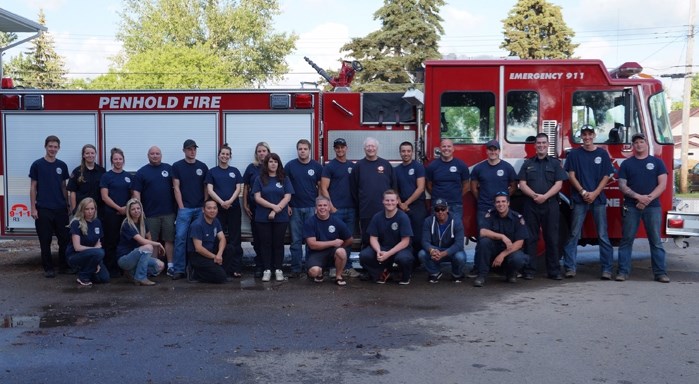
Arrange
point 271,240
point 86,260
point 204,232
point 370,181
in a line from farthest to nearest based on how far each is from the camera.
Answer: point 370,181 → point 271,240 → point 204,232 → point 86,260

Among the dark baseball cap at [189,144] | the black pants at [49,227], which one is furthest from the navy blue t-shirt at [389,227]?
the black pants at [49,227]

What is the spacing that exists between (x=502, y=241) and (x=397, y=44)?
3133cm

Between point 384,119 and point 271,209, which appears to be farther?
point 384,119

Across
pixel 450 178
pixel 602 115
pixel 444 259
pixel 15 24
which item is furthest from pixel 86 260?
pixel 15 24

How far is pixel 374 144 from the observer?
9906 millimetres

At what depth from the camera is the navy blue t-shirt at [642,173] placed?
9445 mm

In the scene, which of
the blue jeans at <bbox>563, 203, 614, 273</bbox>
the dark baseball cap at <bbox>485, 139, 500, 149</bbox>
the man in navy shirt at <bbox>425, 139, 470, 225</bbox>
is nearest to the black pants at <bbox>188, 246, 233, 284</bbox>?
the man in navy shirt at <bbox>425, 139, 470, 225</bbox>

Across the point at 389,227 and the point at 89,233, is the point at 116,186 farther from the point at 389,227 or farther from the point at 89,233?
the point at 389,227

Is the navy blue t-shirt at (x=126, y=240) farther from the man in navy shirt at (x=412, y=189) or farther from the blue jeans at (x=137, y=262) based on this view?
the man in navy shirt at (x=412, y=189)

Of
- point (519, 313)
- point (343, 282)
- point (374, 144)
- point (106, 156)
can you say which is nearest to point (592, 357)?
point (519, 313)

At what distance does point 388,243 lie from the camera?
9539 mm

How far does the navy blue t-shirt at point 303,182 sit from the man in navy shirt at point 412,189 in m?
1.12

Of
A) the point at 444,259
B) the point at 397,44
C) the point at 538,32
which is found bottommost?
the point at 444,259

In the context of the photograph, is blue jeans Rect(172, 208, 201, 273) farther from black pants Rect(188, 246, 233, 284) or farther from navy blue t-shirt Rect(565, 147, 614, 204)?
navy blue t-shirt Rect(565, 147, 614, 204)
